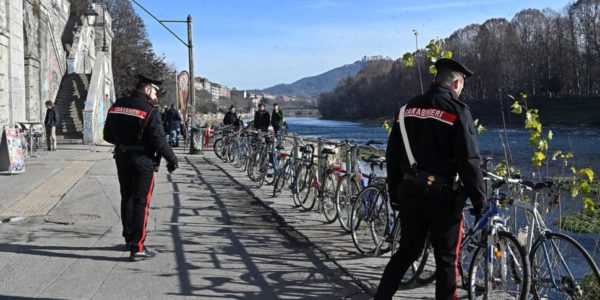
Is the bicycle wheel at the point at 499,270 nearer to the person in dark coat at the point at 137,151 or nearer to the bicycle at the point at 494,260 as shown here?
the bicycle at the point at 494,260

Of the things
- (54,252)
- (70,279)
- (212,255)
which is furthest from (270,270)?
(54,252)

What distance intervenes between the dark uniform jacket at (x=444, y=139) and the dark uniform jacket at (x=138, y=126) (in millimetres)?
2816

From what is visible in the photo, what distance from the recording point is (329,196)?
814 cm

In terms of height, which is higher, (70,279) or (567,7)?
(567,7)

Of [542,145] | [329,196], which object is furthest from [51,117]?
[542,145]

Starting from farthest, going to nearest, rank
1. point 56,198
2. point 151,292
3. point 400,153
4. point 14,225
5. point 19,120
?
1. point 19,120
2. point 56,198
3. point 14,225
4. point 151,292
5. point 400,153

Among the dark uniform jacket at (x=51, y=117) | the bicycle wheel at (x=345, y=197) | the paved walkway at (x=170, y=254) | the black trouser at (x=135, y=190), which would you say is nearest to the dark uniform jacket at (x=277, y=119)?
the paved walkway at (x=170, y=254)

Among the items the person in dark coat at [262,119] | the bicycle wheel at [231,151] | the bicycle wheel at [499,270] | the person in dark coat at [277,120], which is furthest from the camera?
the person in dark coat at [262,119]

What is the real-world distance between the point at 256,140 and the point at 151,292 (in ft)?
29.4

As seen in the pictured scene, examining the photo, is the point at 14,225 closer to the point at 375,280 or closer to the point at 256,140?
the point at 375,280

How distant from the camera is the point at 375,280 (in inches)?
209

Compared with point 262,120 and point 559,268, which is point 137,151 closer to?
point 559,268

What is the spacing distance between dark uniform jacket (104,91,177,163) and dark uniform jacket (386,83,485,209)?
282 cm

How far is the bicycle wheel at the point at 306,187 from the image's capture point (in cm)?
898
